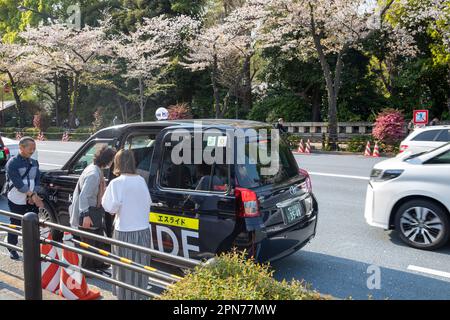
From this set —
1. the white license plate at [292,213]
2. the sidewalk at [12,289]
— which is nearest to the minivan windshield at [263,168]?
the white license plate at [292,213]

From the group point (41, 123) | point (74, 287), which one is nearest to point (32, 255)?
point (74, 287)

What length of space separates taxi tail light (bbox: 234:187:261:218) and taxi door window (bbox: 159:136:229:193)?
0.62 feet

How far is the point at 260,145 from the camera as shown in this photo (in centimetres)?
487

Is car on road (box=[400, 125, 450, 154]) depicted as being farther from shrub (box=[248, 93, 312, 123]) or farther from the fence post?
shrub (box=[248, 93, 312, 123])

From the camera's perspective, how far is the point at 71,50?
36.5 metres

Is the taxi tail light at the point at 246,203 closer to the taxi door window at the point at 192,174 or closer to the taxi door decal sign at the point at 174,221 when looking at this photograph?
the taxi door window at the point at 192,174

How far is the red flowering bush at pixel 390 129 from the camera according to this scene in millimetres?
20797

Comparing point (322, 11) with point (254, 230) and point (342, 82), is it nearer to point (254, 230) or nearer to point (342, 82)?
point (342, 82)

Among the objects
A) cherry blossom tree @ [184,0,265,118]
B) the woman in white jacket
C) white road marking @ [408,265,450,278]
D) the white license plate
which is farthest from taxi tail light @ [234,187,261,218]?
cherry blossom tree @ [184,0,265,118]

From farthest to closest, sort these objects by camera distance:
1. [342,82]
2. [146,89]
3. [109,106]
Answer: [109,106], [146,89], [342,82]

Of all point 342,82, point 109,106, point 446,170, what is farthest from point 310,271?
point 109,106

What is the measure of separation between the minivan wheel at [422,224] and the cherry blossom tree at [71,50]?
113 feet

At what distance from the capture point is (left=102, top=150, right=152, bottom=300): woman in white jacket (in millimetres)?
4059

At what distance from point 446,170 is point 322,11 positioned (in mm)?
18350
